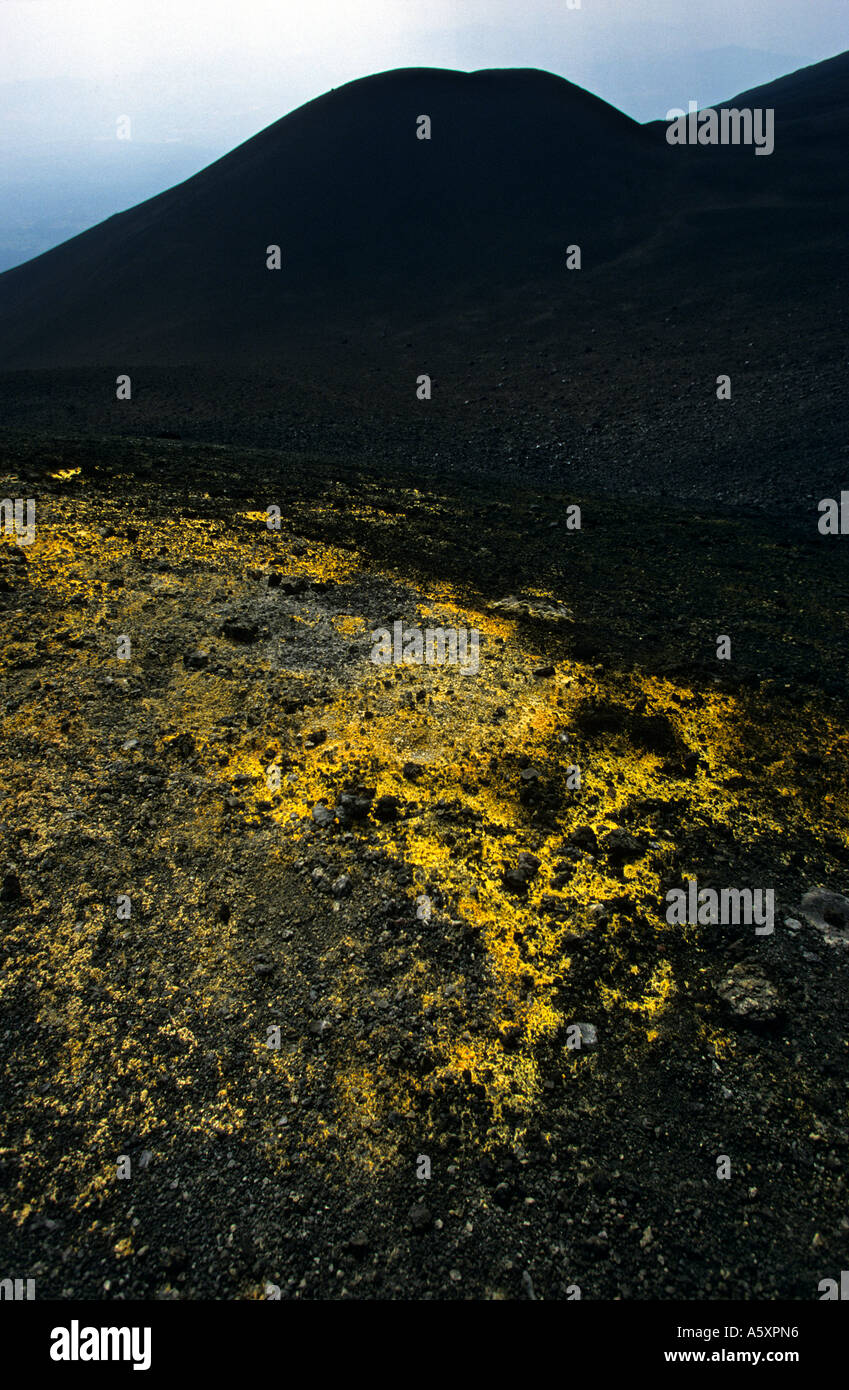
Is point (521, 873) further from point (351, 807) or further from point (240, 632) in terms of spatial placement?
point (240, 632)

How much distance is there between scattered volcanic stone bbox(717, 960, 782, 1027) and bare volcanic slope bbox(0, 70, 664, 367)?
34438mm

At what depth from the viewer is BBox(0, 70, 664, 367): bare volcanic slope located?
3766 centimetres

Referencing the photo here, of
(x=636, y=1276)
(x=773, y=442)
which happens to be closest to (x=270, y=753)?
(x=636, y=1276)

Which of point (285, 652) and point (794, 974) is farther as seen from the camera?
point (285, 652)

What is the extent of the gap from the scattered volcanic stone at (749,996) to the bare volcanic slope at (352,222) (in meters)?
34.4

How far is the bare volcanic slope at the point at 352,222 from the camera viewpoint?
37656 mm

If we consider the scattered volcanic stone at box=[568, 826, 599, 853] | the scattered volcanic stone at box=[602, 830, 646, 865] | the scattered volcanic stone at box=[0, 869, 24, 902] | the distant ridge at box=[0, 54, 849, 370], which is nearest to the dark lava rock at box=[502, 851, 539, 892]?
the scattered volcanic stone at box=[568, 826, 599, 853]

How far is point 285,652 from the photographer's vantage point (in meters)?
7.69

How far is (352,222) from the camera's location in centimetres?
4378

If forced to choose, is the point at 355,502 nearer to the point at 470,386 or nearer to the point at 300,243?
the point at 470,386

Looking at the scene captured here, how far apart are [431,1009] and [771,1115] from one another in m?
2.08

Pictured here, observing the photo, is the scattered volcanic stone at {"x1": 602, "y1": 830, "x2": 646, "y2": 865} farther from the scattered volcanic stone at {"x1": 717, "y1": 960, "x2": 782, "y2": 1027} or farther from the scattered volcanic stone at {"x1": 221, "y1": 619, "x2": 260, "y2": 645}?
the scattered volcanic stone at {"x1": 221, "y1": 619, "x2": 260, "y2": 645}

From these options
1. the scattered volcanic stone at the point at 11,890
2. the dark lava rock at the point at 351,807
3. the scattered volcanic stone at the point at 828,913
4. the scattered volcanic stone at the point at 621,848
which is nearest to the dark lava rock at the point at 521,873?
the scattered volcanic stone at the point at 621,848

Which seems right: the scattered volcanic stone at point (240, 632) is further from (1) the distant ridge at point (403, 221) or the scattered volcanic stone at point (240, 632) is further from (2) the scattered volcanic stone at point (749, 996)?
(1) the distant ridge at point (403, 221)
